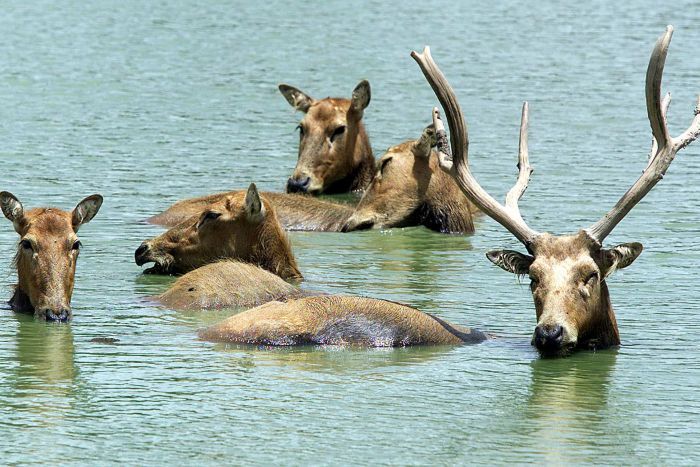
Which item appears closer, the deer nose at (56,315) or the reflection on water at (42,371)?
the reflection on water at (42,371)

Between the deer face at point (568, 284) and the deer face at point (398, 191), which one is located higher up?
the deer face at point (398, 191)

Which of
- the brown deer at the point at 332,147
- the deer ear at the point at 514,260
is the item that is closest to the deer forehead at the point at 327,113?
the brown deer at the point at 332,147

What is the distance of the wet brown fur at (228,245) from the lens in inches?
500

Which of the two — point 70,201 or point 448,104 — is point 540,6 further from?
point 448,104

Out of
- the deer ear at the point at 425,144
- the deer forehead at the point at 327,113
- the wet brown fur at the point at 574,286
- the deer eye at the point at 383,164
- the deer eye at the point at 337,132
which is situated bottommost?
the wet brown fur at the point at 574,286

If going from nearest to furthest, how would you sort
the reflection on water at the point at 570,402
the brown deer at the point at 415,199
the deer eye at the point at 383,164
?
the reflection on water at the point at 570,402, the brown deer at the point at 415,199, the deer eye at the point at 383,164

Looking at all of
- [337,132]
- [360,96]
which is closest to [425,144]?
[360,96]

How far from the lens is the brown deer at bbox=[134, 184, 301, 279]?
1270 cm

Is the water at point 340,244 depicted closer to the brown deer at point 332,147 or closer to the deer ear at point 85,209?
the deer ear at point 85,209

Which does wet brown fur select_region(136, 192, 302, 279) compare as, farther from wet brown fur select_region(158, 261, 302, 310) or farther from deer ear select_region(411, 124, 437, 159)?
deer ear select_region(411, 124, 437, 159)

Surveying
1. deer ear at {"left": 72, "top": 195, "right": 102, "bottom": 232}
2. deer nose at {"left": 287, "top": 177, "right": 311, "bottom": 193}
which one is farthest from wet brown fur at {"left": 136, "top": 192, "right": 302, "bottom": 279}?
deer nose at {"left": 287, "top": 177, "right": 311, "bottom": 193}

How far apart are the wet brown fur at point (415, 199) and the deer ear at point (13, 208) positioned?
4865 mm

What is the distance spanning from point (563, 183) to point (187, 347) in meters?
8.47

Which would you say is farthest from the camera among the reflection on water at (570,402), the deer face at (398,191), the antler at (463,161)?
the deer face at (398,191)
